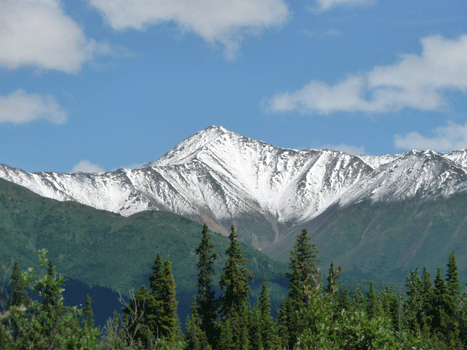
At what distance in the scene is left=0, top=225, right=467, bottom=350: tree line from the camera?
87.1 ft

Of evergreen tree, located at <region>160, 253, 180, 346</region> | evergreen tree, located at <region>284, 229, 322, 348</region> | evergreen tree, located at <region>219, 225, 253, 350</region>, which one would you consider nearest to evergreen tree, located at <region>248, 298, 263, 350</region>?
evergreen tree, located at <region>219, 225, 253, 350</region>

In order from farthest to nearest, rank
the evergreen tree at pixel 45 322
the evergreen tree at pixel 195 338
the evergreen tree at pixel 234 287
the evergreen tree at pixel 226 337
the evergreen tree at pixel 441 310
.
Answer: the evergreen tree at pixel 441 310
the evergreen tree at pixel 195 338
the evergreen tree at pixel 226 337
the evergreen tree at pixel 234 287
the evergreen tree at pixel 45 322

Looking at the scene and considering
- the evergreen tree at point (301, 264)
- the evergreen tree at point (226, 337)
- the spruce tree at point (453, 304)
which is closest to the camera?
the evergreen tree at point (301, 264)

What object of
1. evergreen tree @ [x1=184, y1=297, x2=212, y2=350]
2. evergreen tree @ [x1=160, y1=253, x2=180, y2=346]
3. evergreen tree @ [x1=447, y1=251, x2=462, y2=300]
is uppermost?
evergreen tree @ [x1=447, y1=251, x2=462, y2=300]

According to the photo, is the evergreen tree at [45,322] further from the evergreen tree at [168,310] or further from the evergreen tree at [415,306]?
the evergreen tree at [415,306]

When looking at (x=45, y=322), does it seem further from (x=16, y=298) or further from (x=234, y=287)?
(x=16, y=298)

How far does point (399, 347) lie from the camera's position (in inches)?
1214

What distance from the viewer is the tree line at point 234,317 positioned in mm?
26562

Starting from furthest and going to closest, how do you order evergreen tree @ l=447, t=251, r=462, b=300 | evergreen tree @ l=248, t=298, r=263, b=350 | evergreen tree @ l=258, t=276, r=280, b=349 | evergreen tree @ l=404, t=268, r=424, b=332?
evergreen tree @ l=447, t=251, r=462, b=300 < evergreen tree @ l=404, t=268, r=424, b=332 < evergreen tree @ l=258, t=276, r=280, b=349 < evergreen tree @ l=248, t=298, r=263, b=350

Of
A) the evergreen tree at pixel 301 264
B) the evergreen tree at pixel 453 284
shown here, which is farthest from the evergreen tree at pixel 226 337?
the evergreen tree at pixel 453 284

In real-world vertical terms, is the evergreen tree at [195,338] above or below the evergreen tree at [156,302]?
below

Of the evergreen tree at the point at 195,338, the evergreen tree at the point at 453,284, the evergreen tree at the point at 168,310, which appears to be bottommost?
the evergreen tree at the point at 195,338

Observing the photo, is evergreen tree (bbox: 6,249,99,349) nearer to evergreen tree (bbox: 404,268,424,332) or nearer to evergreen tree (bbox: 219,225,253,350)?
evergreen tree (bbox: 219,225,253,350)

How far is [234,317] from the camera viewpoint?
72.9 meters
